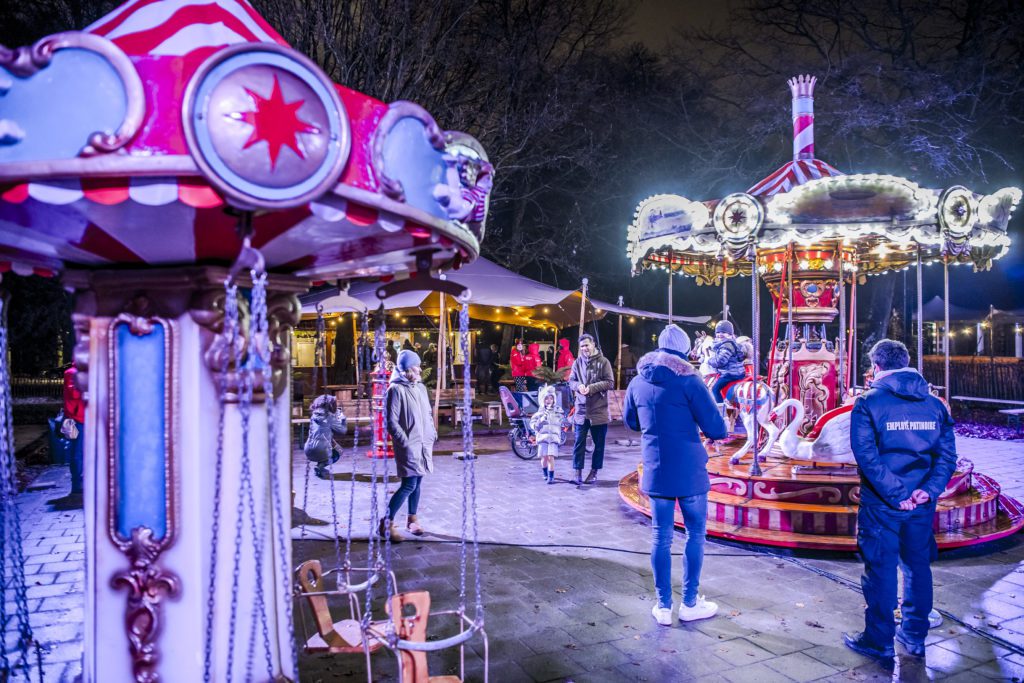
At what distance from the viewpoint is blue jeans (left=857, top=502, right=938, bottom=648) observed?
12.6ft

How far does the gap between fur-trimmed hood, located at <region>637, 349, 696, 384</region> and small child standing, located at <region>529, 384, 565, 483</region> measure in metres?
4.42

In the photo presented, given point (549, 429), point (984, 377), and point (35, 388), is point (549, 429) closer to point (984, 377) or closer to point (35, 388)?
point (984, 377)

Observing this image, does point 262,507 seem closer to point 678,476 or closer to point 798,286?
point 678,476

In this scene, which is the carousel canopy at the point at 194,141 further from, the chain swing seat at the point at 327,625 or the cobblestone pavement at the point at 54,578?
the cobblestone pavement at the point at 54,578

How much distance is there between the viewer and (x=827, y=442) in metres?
6.46

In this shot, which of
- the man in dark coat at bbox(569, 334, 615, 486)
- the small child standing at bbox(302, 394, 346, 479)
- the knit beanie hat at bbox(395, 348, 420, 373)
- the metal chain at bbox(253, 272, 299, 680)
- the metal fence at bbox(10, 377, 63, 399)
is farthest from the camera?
the metal fence at bbox(10, 377, 63, 399)

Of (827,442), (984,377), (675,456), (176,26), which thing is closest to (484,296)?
(827,442)

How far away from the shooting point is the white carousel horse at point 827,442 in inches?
252

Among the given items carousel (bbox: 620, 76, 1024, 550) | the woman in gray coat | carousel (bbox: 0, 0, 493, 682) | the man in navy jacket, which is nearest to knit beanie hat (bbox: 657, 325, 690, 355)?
the man in navy jacket

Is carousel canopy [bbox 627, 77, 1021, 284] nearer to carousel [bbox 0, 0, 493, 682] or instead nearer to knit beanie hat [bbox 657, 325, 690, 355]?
knit beanie hat [bbox 657, 325, 690, 355]

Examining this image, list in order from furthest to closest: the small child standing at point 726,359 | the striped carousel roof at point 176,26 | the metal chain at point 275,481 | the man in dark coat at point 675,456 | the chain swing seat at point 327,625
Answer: the small child standing at point 726,359 → the man in dark coat at point 675,456 → the chain swing seat at point 327,625 → the metal chain at point 275,481 → the striped carousel roof at point 176,26

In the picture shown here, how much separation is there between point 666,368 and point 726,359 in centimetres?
404

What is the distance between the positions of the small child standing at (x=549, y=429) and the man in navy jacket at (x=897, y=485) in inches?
198

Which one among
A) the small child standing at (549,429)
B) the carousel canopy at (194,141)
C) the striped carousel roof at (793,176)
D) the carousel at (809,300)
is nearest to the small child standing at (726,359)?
the carousel at (809,300)
